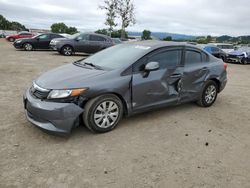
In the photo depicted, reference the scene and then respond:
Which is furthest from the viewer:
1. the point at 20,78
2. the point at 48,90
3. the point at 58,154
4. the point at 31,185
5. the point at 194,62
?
the point at 20,78

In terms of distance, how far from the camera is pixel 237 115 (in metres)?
5.12

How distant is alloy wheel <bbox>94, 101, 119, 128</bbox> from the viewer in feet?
12.4

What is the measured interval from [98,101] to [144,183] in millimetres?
1458

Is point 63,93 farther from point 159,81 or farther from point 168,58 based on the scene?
point 168,58

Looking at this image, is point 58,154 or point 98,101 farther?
point 98,101

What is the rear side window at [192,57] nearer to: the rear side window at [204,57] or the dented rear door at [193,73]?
the dented rear door at [193,73]

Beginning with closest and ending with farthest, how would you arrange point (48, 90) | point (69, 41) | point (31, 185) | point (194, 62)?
1. point (31, 185)
2. point (48, 90)
3. point (194, 62)
4. point (69, 41)

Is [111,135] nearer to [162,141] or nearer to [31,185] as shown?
[162,141]

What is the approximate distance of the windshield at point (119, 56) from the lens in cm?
420

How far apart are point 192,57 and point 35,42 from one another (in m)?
14.2

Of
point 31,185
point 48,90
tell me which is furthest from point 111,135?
point 31,185

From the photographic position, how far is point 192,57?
16.5 ft

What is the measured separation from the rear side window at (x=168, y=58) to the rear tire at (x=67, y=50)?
11.3 m

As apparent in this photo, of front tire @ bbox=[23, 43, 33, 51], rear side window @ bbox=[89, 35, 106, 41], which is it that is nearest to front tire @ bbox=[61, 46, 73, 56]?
rear side window @ bbox=[89, 35, 106, 41]
